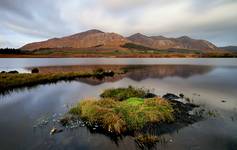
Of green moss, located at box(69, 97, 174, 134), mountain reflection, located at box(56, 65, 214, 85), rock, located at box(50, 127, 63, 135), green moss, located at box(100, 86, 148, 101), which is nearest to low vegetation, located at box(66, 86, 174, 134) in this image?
green moss, located at box(69, 97, 174, 134)

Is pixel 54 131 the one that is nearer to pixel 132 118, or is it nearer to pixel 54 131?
pixel 54 131

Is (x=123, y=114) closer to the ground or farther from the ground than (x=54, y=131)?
farther from the ground

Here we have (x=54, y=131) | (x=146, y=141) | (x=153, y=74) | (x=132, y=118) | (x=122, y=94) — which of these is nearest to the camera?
(x=146, y=141)

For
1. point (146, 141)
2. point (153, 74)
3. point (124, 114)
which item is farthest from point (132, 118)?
point (153, 74)

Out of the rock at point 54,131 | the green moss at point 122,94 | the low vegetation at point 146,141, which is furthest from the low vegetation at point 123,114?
the green moss at point 122,94

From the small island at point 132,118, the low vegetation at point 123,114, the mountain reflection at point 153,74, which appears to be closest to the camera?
the small island at point 132,118

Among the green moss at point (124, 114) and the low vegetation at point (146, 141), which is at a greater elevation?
the green moss at point (124, 114)

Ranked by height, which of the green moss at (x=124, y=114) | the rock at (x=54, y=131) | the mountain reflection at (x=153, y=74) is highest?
the green moss at (x=124, y=114)

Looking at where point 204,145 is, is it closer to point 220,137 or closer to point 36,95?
point 220,137

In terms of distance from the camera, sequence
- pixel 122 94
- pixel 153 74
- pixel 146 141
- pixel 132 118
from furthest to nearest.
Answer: pixel 153 74 → pixel 122 94 → pixel 132 118 → pixel 146 141

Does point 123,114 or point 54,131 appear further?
point 123,114

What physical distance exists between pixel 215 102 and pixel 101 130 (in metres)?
17.5

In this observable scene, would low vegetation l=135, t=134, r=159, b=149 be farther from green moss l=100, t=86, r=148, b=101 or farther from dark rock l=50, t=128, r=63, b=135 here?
green moss l=100, t=86, r=148, b=101

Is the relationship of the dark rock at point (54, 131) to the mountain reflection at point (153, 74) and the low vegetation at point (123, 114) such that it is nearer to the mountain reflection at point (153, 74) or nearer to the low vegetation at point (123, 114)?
the low vegetation at point (123, 114)
